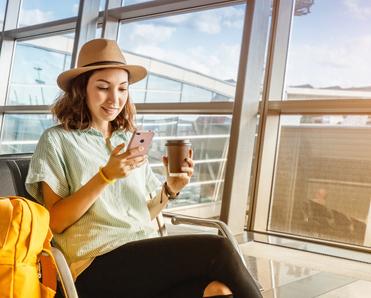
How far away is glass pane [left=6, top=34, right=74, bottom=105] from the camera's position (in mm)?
5797

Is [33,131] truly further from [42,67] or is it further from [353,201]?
[353,201]

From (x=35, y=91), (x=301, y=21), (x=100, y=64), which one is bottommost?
(x=100, y=64)

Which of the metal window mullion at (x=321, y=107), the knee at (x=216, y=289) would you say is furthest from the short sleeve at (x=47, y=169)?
the metal window mullion at (x=321, y=107)

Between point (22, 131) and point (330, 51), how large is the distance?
397cm

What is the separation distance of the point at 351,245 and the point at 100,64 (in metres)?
2.50

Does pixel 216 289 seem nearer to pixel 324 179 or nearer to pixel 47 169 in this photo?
pixel 47 169

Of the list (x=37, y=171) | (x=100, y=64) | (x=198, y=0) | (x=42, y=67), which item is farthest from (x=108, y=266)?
(x=42, y=67)

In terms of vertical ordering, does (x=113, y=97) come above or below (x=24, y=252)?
above

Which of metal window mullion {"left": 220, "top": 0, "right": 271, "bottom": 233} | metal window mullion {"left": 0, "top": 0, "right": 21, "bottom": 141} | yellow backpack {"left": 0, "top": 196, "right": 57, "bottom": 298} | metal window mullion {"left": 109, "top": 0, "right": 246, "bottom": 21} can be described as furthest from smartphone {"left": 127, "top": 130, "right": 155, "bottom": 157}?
metal window mullion {"left": 0, "top": 0, "right": 21, "bottom": 141}

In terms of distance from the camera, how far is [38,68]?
6.14 metres

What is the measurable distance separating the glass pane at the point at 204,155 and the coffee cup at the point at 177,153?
258 centimetres

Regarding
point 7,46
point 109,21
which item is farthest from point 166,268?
point 7,46

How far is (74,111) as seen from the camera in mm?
1628

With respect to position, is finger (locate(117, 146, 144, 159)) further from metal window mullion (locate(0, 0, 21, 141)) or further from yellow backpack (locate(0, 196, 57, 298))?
metal window mullion (locate(0, 0, 21, 141))
